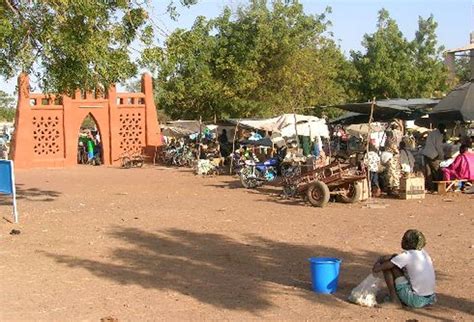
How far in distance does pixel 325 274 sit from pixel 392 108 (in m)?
12.0

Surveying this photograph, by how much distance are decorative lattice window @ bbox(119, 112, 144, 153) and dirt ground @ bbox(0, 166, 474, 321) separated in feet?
55.4

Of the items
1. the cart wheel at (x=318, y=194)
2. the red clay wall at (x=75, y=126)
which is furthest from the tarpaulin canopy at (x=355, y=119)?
the red clay wall at (x=75, y=126)

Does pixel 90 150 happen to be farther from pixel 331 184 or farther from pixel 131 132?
pixel 331 184

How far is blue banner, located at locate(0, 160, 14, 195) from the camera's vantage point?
1076cm

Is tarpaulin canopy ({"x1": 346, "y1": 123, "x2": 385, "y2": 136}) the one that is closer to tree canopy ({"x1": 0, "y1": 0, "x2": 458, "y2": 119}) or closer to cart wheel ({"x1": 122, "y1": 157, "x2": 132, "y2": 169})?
tree canopy ({"x1": 0, "y1": 0, "x2": 458, "y2": 119})

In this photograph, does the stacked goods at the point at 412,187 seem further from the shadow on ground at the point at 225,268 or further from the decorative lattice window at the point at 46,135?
the decorative lattice window at the point at 46,135

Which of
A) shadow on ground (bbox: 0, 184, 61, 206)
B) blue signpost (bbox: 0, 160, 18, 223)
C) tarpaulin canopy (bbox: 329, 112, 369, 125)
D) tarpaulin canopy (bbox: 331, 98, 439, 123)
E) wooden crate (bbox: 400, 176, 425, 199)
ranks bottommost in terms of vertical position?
shadow on ground (bbox: 0, 184, 61, 206)

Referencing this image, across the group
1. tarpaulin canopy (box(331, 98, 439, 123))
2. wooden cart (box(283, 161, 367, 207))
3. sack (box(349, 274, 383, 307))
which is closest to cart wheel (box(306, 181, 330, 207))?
wooden cart (box(283, 161, 367, 207))

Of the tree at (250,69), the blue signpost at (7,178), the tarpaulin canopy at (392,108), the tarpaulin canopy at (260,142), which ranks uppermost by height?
the tree at (250,69)

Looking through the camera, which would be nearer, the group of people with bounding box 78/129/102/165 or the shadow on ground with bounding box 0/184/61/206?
the shadow on ground with bounding box 0/184/61/206

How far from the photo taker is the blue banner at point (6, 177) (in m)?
10.8

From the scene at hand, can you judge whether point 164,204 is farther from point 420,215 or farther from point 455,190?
point 455,190

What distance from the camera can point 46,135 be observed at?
30.7 metres

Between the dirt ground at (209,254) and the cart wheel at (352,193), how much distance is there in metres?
0.27
